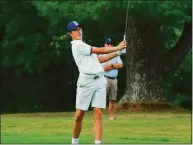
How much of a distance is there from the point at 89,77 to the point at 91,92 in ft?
0.70

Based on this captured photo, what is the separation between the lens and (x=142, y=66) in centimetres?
2617

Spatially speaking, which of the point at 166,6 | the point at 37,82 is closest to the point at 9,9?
the point at 37,82

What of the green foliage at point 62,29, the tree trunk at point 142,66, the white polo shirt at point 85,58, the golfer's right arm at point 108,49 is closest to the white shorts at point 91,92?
the white polo shirt at point 85,58

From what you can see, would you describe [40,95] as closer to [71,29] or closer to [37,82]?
[37,82]

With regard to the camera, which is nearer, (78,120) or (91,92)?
(91,92)

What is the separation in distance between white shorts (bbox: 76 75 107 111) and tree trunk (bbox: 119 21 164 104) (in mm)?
13597

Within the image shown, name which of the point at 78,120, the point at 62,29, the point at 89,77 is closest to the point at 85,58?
the point at 89,77

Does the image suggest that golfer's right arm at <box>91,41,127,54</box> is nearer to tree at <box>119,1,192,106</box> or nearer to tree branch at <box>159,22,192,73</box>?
tree at <box>119,1,192,106</box>

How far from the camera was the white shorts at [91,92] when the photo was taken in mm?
11789

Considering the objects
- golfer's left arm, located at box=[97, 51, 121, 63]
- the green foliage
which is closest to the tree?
the green foliage

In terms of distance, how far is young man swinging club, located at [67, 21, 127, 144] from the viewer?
11656mm

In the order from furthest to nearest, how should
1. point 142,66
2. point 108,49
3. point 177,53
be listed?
point 177,53 → point 142,66 → point 108,49

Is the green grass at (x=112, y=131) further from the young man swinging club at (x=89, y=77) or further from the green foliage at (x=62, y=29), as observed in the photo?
the green foliage at (x=62, y=29)

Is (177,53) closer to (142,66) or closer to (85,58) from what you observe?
(142,66)
